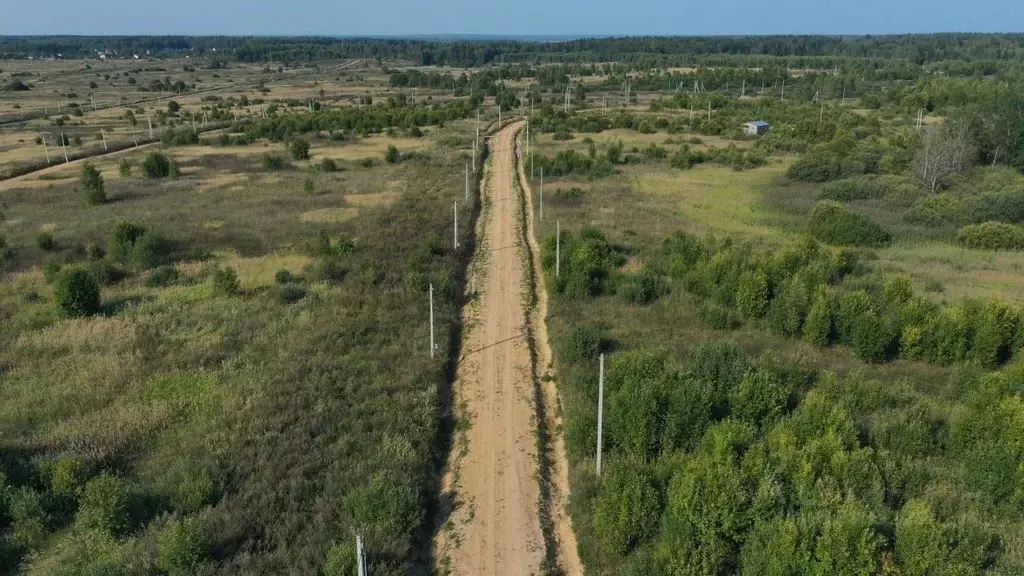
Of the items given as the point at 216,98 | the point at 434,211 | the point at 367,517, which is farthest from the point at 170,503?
the point at 216,98

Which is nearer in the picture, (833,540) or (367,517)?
(833,540)

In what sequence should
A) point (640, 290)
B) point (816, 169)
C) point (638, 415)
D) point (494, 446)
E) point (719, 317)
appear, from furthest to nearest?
point (816, 169)
point (640, 290)
point (719, 317)
point (494, 446)
point (638, 415)

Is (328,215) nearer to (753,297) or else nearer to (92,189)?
(92,189)

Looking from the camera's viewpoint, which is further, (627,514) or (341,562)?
(627,514)

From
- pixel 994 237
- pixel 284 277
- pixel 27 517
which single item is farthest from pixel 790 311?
pixel 27 517

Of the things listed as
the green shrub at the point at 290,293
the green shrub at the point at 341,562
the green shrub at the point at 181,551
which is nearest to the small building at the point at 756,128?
the green shrub at the point at 290,293

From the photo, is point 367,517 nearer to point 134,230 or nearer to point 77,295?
point 77,295

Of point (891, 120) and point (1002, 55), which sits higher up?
point (1002, 55)
